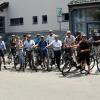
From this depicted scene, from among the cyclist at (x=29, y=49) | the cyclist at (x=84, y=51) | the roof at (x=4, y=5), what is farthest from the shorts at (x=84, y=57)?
the roof at (x=4, y=5)

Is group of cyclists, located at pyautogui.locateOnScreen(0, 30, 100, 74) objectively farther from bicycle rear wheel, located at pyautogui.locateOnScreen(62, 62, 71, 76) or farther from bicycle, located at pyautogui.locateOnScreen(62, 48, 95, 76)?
bicycle rear wheel, located at pyautogui.locateOnScreen(62, 62, 71, 76)

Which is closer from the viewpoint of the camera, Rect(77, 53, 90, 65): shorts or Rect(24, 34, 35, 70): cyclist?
Rect(77, 53, 90, 65): shorts

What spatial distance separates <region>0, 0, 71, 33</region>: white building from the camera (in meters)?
36.8

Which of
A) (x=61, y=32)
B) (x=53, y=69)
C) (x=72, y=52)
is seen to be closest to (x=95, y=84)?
(x=72, y=52)

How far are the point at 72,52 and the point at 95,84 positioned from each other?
4473 mm

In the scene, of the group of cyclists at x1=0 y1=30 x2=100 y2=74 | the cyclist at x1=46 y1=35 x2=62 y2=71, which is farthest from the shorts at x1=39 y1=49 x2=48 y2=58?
the cyclist at x1=46 y1=35 x2=62 y2=71

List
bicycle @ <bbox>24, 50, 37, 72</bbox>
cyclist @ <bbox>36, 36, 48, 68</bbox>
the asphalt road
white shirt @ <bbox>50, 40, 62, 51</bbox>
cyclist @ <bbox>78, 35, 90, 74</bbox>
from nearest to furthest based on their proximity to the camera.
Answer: the asphalt road < cyclist @ <bbox>78, 35, 90, 74</bbox> < white shirt @ <bbox>50, 40, 62, 51</bbox> < bicycle @ <bbox>24, 50, 37, 72</bbox> < cyclist @ <bbox>36, 36, 48, 68</bbox>

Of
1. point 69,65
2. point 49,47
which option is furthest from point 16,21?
point 69,65

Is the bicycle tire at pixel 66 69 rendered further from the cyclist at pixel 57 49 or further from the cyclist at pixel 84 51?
the cyclist at pixel 57 49

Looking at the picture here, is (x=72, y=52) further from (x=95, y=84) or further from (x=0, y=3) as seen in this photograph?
(x=0, y=3)

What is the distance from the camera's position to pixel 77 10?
33.3 m

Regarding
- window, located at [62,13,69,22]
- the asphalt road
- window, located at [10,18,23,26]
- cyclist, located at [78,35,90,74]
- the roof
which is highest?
the roof

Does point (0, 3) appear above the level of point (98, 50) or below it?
above

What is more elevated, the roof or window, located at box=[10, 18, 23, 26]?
the roof
